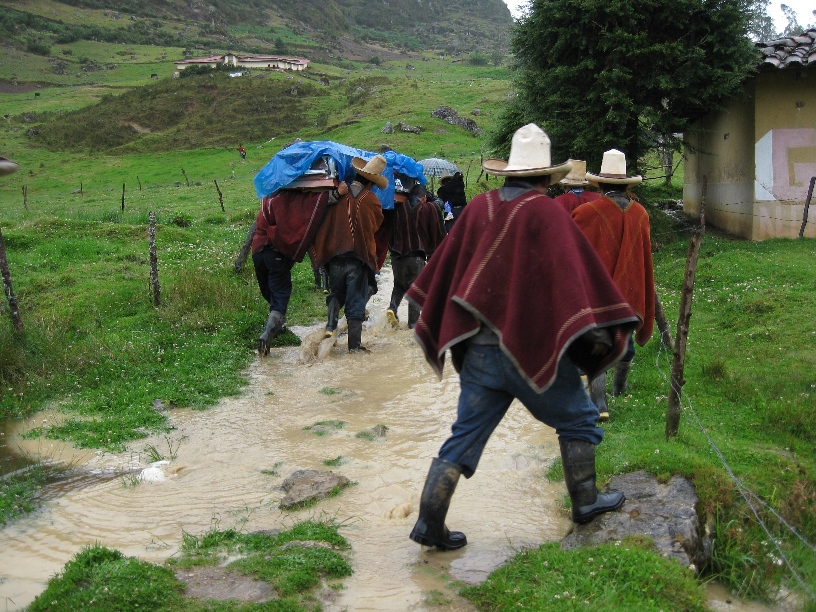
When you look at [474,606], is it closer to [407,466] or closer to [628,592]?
[628,592]

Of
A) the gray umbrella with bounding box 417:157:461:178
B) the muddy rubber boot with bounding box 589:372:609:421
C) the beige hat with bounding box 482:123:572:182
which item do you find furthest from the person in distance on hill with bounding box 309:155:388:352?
the beige hat with bounding box 482:123:572:182

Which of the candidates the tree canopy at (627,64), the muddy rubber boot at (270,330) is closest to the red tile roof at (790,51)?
the tree canopy at (627,64)

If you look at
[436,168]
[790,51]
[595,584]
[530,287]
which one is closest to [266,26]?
[436,168]

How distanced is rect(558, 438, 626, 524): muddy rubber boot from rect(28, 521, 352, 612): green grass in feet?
4.39

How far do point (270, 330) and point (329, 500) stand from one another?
14.1ft

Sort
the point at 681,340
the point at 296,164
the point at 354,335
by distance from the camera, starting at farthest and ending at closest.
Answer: the point at 354,335, the point at 296,164, the point at 681,340

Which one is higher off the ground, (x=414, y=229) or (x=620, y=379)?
(x=414, y=229)

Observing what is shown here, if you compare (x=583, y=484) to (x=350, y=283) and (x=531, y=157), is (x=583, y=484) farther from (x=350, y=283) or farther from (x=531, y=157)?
(x=350, y=283)

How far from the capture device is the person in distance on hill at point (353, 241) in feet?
29.9

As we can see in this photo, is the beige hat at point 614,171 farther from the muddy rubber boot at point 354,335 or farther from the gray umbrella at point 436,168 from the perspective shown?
the gray umbrella at point 436,168

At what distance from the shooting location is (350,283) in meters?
9.38

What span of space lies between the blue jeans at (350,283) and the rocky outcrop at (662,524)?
5.09 metres

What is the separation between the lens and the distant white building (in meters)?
74.4

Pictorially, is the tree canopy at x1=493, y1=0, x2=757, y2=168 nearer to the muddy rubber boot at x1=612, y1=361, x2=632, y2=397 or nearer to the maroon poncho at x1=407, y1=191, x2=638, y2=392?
the muddy rubber boot at x1=612, y1=361, x2=632, y2=397
